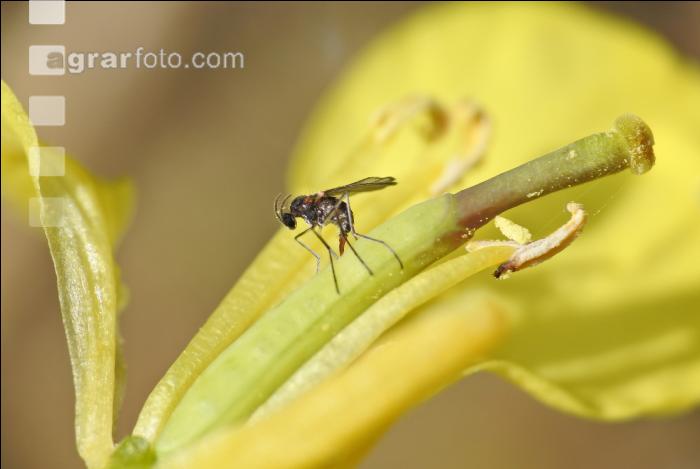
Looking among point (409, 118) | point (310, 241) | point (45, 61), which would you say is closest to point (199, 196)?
point (45, 61)

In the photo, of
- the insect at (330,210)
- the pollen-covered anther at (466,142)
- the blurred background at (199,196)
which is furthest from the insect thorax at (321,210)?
the blurred background at (199,196)

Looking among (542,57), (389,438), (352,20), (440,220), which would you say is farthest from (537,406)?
(440,220)

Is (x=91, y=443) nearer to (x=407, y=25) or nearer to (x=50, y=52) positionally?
(x=50, y=52)

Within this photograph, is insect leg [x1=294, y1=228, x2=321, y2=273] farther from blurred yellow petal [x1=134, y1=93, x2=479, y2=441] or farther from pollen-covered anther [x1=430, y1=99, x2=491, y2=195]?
pollen-covered anther [x1=430, y1=99, x2=491, y2=195]

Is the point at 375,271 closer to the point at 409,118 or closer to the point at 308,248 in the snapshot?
the point at 308,248

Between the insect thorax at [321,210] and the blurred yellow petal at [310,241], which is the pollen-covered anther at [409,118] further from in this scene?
the insect thorax at [321,210]

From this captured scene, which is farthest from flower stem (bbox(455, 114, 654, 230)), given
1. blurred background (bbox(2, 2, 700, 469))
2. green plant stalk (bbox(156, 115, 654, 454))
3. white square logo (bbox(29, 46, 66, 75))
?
white square logo (bbox(29, 46, 66, 75))
